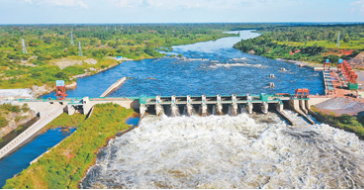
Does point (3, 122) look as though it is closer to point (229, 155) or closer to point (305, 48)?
point (229, 155)

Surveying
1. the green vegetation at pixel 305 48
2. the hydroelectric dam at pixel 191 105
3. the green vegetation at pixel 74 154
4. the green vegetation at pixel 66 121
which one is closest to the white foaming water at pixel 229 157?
the green vegetation at pixel 74 154

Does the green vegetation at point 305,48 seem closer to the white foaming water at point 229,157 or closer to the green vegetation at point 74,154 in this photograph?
the white foaming water at point 229,157

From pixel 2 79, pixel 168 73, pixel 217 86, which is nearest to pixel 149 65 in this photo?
pixel 168 73

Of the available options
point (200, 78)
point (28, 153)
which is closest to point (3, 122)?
point (28, 153)

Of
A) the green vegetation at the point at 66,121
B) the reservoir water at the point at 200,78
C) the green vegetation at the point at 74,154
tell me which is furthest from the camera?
the reservoir water at the point at 200,78

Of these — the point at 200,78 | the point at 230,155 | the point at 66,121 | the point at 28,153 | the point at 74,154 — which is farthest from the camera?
the point at 200,78
